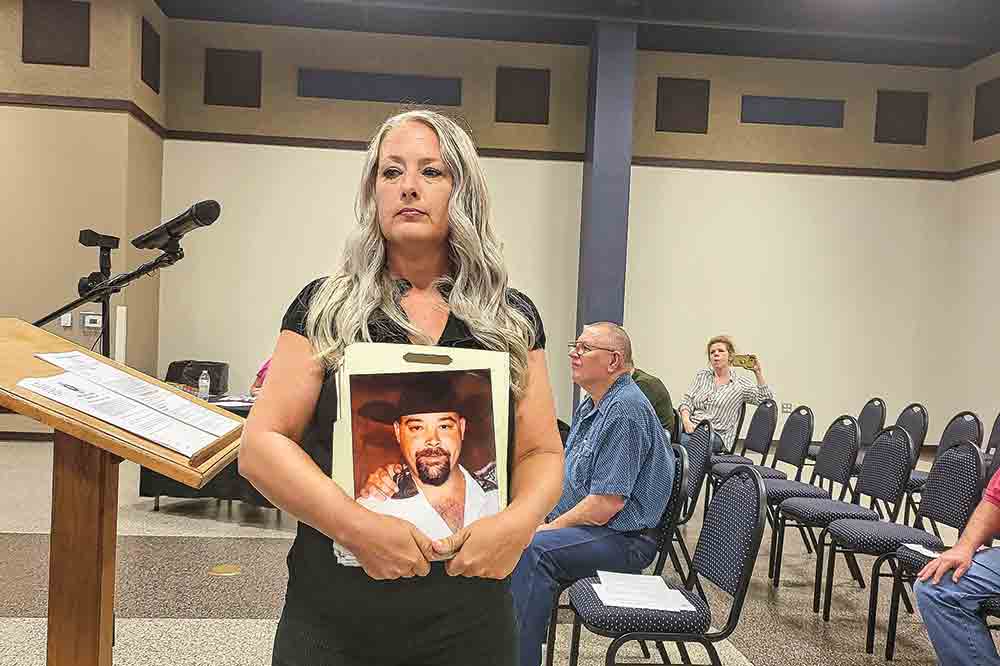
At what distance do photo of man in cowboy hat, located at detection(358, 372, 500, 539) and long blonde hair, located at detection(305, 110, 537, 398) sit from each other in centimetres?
10

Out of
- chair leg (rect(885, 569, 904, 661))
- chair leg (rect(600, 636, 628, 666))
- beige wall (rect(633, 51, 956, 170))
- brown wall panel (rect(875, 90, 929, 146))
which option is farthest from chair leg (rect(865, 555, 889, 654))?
brown wall panel (rect(875, 90, 929, 146))

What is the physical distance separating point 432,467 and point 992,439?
6.87 metres

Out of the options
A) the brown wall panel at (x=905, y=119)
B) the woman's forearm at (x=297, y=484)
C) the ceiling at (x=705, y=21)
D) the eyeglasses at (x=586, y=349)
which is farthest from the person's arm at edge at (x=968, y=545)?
the brown wall panel at (x=905, y=119)

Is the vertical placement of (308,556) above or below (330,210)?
below

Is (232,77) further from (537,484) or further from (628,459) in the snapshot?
(537,484)

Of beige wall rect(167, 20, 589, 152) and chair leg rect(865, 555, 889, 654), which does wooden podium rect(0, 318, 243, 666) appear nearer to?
chair leg rect(865, 555, 889, 654)

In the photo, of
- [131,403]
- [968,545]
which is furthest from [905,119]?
[131,403]

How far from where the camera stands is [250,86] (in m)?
9.70

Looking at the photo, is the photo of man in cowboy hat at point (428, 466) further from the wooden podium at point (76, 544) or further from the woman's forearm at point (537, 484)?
the wooden podium at point (76, 544)

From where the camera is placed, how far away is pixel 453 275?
129 cm

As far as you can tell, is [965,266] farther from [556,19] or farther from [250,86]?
[250,86]

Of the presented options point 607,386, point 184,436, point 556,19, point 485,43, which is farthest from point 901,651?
point 485,43

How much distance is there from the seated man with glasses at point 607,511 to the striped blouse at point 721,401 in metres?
3.77

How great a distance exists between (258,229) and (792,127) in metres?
6.21
